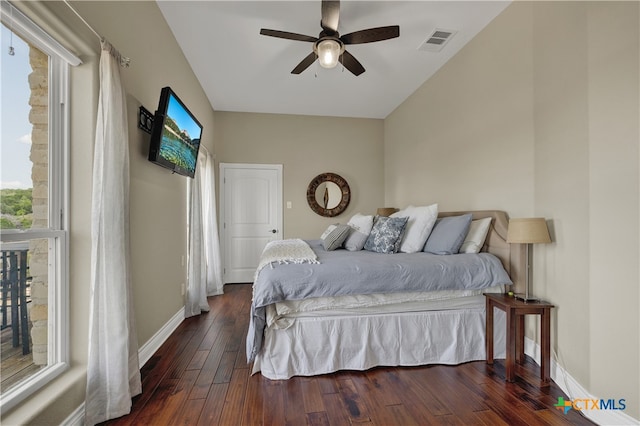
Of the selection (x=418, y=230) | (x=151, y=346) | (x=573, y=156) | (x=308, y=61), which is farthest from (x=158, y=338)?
(x=573, y=156)

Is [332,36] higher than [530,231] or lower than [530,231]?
higher

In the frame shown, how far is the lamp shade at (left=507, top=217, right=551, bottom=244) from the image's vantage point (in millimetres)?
1886

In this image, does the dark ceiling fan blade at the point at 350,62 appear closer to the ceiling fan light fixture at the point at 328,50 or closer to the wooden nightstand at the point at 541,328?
the ceiling fan light fixture at the point at 328,50

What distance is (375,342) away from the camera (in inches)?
82.7

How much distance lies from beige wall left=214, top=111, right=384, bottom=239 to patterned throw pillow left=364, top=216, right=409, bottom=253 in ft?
6.77

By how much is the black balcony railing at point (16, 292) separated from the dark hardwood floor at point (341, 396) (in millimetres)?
680

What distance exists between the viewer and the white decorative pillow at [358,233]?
3.10 m

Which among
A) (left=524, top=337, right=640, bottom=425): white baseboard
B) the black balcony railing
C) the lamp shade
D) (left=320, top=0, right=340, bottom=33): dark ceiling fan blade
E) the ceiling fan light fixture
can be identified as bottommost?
(left=524, top=337, right=640, bottom=425): white baseboard

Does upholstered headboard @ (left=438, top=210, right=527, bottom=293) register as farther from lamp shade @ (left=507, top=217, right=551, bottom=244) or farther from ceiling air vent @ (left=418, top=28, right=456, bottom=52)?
ceiling air vent @ (left=418, top=28, right=456, bottom=52)

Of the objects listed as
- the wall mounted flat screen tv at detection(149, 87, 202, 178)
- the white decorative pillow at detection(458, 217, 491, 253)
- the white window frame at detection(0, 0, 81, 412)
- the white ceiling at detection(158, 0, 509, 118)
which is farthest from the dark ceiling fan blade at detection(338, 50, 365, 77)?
the white window frame at detection(0, 0, 81, 412)

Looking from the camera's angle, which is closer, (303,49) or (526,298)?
(526,298)

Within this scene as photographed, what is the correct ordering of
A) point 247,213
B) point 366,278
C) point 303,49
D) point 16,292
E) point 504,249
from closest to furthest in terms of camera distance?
point 16,292 → point 366,278 → point 504,249 → point 303,49 → point 247,213

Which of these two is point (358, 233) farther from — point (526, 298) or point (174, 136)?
point (174, 136)

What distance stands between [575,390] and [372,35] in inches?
108
